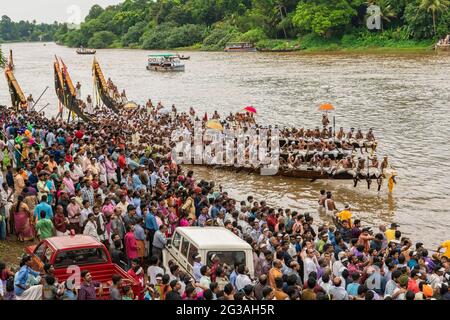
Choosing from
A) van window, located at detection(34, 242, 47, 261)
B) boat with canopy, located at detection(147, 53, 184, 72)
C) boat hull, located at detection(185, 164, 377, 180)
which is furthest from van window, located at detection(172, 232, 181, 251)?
boat with canopy, located at detection(147, 53, 184, 72)

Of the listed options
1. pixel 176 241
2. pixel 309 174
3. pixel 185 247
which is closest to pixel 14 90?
pixel 309 174

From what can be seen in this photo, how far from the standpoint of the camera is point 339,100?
1866 inches

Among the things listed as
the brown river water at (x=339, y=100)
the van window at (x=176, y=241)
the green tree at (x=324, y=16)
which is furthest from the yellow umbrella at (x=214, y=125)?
the green tree at (x=324, y=16)

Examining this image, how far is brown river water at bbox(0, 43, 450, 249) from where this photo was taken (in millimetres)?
22609

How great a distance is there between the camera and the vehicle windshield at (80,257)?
1118cm

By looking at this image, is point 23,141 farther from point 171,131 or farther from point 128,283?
point 128,283

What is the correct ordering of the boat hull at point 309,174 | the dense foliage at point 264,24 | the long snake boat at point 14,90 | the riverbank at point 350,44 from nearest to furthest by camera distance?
the boat hull at point 309,174 < the long snake boat at point 14,90 < the riverbank at point 350,44 < the dense foliage at point 264,24

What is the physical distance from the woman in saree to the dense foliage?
73002 mm

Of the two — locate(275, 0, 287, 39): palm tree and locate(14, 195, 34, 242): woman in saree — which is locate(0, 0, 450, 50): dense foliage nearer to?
locate(275, 0, 287, 39): palm tree

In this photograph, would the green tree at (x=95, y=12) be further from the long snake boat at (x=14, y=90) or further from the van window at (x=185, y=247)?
the van window at (x=185, y=247)

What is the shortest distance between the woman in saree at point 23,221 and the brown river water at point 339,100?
982 centimetres

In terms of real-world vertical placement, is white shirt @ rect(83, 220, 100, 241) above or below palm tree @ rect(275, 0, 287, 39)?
below

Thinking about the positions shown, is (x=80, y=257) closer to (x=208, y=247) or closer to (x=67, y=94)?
(x=208, y=247)

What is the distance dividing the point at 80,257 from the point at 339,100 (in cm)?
3807
